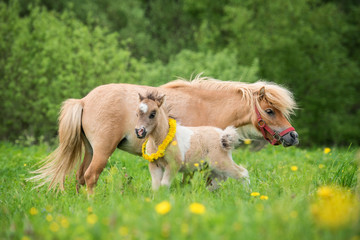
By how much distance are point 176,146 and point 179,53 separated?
20.3 metres

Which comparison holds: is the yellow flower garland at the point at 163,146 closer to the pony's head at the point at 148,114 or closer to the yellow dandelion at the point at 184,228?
the pony's head at the point at 148,114

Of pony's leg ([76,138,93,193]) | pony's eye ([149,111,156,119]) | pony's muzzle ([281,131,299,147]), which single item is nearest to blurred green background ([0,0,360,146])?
pony's leg ([76,138,93,193])

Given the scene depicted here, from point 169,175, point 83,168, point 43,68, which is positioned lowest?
point 43,68

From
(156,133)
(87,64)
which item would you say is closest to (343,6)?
(87,64)

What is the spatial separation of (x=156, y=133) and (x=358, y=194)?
2.35 meters

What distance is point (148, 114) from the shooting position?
4.62 m

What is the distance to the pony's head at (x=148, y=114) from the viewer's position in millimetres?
4508

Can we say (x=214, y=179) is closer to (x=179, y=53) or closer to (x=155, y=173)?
(x=155, y=173)

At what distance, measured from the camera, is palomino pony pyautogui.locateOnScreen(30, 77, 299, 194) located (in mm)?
5320

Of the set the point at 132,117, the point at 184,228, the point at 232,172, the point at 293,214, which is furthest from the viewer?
the point at 132,117

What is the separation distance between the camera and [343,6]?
28.3 m

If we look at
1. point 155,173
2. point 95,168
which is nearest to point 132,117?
point 95,168

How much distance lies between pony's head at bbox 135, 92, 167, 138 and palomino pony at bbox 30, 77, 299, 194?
Answer: 314mm

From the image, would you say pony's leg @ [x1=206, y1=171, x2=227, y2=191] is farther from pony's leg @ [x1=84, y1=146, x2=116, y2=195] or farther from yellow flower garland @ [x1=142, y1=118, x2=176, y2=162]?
pony's leg @ [x1=84, y1=146, x2=116, y2=195]
